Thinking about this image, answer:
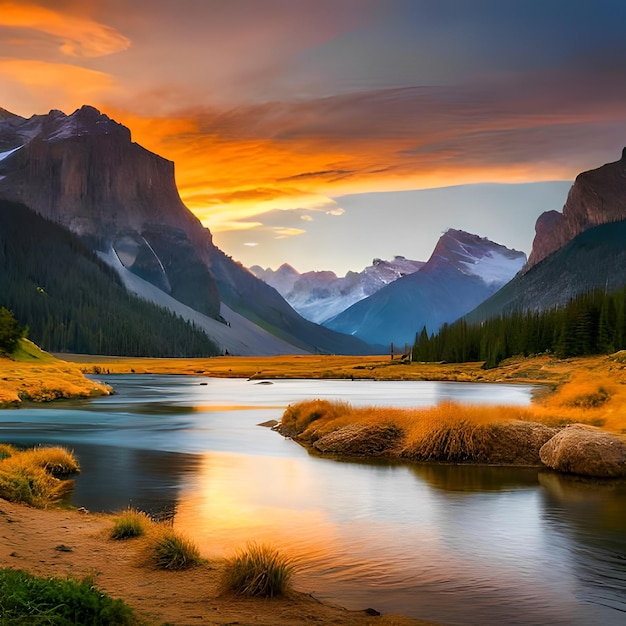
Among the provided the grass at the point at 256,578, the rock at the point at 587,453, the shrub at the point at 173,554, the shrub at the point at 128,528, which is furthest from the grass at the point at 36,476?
the rock at the point at 587,453

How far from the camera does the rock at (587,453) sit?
2919 cm

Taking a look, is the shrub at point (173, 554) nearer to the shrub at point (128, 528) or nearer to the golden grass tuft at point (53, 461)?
the shrub at point (128, 528)

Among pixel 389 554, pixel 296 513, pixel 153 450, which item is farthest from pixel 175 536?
pixel 153 450

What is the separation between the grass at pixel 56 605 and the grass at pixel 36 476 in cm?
1231

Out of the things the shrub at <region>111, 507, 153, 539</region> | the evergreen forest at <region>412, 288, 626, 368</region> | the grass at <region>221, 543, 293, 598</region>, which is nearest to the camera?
the grass at <region>221, 543, 293, 598</region>

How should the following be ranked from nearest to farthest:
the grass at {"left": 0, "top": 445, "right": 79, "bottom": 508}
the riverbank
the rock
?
the grass at {"left": 0, "top": 445, "right": 79, "bottom": 508} < the rock < the riverbank

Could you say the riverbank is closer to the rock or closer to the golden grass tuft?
the golden grass tuft

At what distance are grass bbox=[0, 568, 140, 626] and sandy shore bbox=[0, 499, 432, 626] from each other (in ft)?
2.58

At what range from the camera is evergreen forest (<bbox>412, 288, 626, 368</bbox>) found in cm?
12838

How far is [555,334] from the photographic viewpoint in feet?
467

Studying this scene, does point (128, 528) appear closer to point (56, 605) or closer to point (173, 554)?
point (173, 554)

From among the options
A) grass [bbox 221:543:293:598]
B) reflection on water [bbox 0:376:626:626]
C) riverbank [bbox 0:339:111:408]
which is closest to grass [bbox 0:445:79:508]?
reflection on water [bbox 0:376:626:626]

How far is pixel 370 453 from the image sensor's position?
117 feet

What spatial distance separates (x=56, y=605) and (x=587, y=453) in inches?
964
